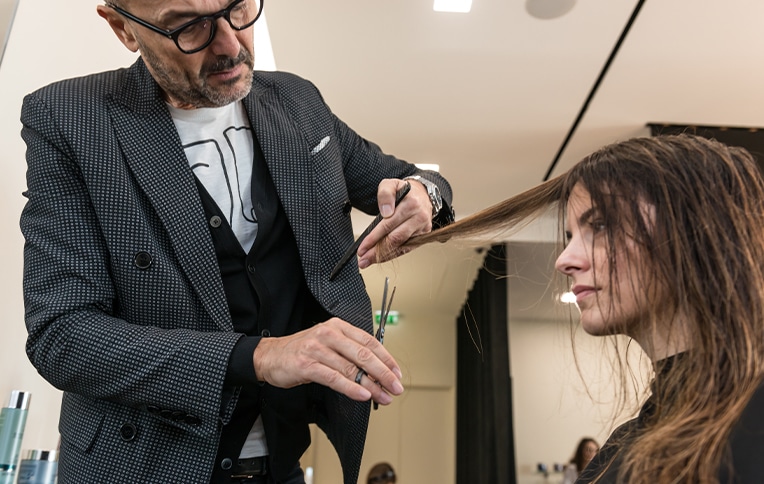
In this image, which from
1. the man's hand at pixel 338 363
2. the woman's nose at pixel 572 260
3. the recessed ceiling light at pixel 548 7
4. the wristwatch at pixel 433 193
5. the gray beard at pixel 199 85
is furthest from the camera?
the recessed ceiling light at pixel 548 7

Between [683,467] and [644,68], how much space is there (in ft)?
10.2

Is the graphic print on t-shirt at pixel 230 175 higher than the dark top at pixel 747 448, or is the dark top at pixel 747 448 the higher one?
the graphic print on t-shirt at pixel 230 175

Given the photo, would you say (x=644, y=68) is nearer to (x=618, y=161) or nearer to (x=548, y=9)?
(x=548, y=9)

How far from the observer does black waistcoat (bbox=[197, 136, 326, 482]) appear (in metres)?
1.02

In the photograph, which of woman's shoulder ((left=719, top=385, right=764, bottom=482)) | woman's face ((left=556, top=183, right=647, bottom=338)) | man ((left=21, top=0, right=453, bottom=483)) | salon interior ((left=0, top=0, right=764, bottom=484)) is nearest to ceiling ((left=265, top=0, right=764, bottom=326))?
salon interior ((left=0, top=0, right=764, bottom=484))

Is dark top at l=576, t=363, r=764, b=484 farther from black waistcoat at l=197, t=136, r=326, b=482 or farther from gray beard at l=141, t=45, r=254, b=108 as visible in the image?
gray beard at l=141, t=45, r=254, b=108

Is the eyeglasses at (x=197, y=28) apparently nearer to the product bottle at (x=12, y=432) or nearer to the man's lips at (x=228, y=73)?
the man's lips at (x=228, y=73)

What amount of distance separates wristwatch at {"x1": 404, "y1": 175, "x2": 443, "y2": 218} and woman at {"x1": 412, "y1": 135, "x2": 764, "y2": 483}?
225 mm

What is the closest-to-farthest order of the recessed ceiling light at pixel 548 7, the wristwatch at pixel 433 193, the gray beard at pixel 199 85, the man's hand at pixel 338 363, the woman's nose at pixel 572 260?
1. the man's hand at pixel 338 363
2. the woman's nose at pixel 572 260
3. the gray beard at pixel 199 85
4. the wristwatch at pixel 433 193
5. the recessed ceiling light at pixel 548 7

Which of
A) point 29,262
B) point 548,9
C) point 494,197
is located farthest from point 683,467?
point 494,197

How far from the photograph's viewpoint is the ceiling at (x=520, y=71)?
310 cm

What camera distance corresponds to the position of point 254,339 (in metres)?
0.91

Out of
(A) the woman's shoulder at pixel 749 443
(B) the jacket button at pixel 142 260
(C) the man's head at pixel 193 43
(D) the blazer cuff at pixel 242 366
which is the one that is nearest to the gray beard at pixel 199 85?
(C) the man's head at pixel 193 43

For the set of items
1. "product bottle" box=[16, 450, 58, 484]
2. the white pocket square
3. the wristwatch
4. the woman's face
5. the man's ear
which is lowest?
"product bottle" box=[16, 450, 58, 484]
